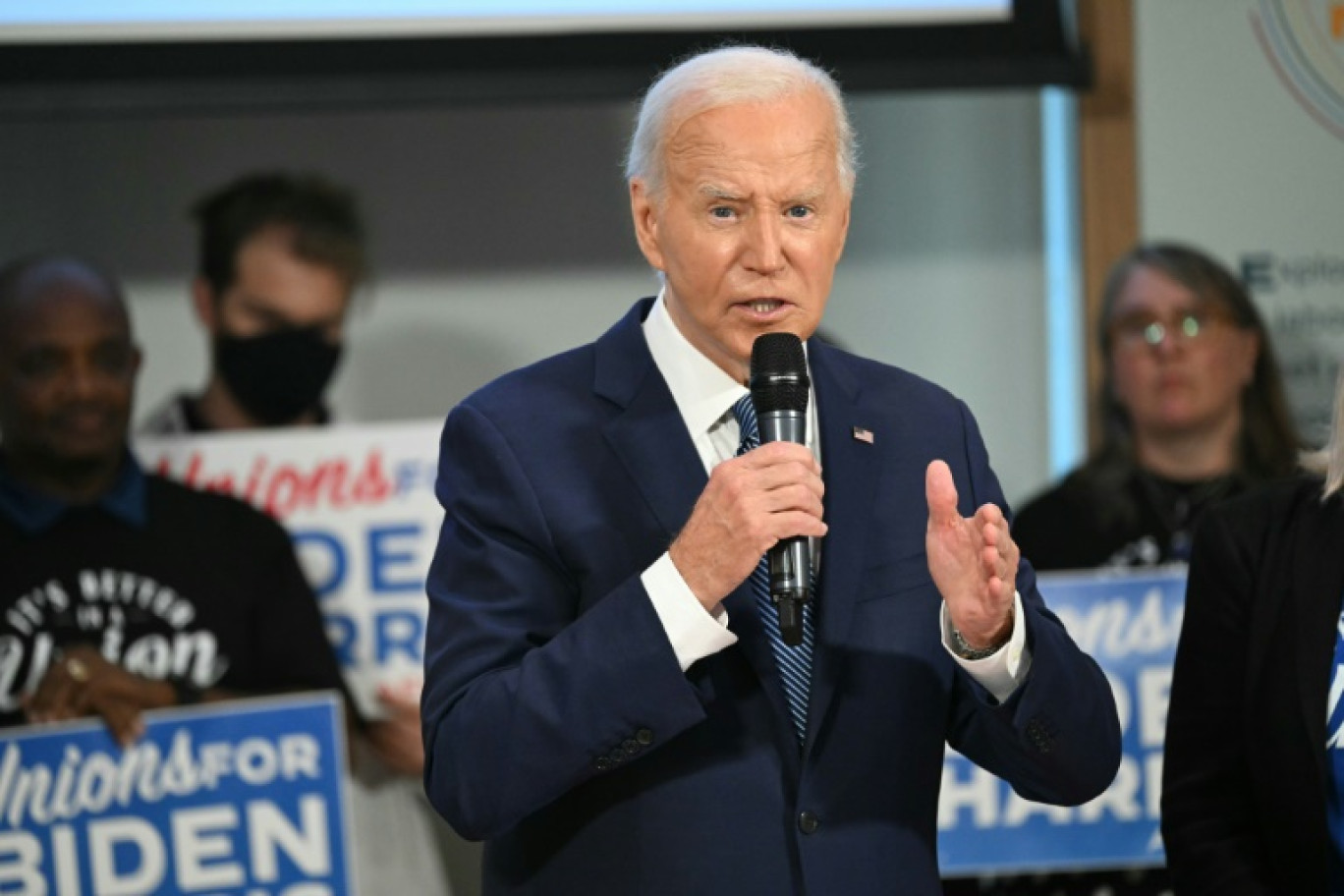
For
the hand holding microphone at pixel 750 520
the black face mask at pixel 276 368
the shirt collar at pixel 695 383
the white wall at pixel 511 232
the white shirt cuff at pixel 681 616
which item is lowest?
the white shirt cuff at pixel 681 616

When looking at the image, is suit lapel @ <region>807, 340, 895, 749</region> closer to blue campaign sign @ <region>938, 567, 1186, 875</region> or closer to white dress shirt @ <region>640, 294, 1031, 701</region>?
A: white dress shirt @ <region>640, 294, 1031, 701</region>

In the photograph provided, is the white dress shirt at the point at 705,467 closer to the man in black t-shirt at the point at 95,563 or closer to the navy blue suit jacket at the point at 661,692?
the navy blue suit jacket at the point at 661,692

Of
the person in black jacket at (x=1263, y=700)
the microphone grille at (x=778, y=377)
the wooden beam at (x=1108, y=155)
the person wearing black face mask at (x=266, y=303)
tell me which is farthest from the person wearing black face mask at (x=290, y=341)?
the microphone grille at (x=778, y=377)

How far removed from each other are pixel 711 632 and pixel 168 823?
2532 millimetres

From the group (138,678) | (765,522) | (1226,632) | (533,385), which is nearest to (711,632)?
(765,522)

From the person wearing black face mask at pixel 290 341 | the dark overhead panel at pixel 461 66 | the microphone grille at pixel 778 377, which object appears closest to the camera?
the microphone grille at pixel 778 377

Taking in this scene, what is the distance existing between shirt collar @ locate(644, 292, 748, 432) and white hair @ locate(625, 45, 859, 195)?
0.17m

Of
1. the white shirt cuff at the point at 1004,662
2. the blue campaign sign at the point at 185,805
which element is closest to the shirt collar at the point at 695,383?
the white shirt cuff at the point at 1004,662

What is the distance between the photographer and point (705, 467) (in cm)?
175

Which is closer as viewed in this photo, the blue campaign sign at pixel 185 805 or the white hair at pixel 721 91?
the white hair at pixel 721 91

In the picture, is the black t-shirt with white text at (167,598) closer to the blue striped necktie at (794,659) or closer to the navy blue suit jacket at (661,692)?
the navy blue suit jacket at (661,692)

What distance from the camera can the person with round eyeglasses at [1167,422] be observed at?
400 cm

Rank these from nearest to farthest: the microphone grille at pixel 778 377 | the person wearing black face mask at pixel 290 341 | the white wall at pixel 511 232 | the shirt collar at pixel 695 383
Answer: the microphone grille at pixel 778 377, the shirt collar at pixel 695 383, the person wearing black face mask at pixel 290 341, the white wall at pixel 511 232

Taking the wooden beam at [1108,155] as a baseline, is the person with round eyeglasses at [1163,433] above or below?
below
